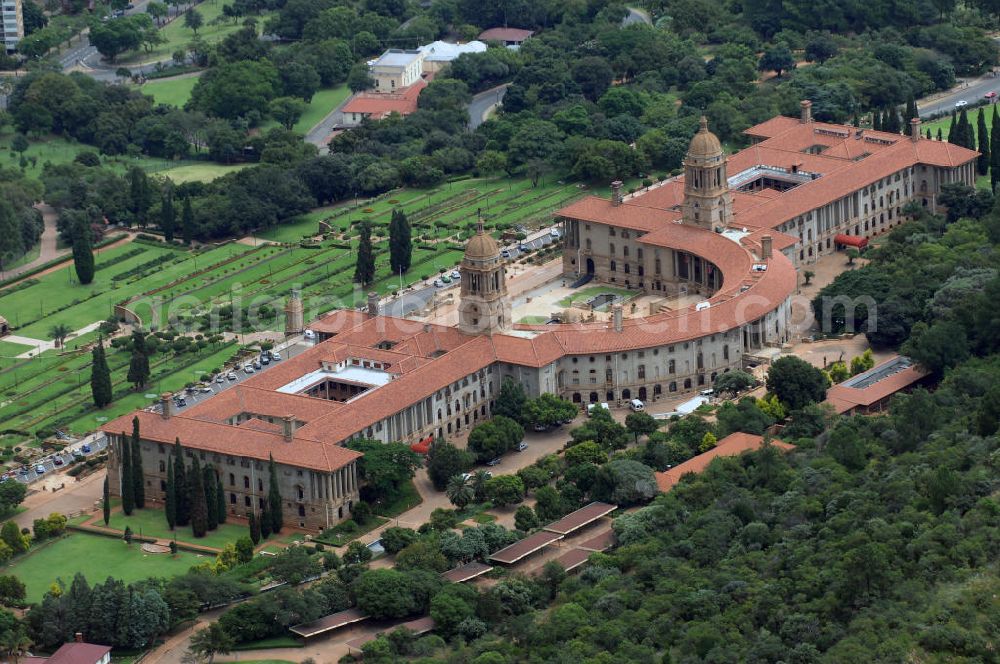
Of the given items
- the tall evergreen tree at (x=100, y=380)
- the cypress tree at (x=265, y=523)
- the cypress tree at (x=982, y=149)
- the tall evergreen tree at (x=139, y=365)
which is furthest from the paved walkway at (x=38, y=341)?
the cypress tree at (x=982, y=149)

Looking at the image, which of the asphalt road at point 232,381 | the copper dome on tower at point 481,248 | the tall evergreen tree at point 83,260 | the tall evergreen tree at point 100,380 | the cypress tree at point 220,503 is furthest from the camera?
the tall evergreen tree at point 83,260

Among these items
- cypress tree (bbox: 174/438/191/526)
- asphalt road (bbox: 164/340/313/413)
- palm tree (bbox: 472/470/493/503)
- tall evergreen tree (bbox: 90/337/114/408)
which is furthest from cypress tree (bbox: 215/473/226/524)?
tall evergreen tree (bbox: 90/337/114/408)

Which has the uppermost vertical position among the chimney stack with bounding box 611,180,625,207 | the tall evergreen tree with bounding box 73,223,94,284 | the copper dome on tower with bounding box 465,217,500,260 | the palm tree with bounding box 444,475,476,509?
the copper dome on tower with bounding box 465,217,500,260

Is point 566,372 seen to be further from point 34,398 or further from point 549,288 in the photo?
point 34,398

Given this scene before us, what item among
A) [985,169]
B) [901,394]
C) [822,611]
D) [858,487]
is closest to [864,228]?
[985,169]

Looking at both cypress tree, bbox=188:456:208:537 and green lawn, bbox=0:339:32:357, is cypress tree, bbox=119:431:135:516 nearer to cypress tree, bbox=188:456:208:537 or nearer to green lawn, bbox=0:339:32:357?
cypress tree, bbox=188:456:208:537

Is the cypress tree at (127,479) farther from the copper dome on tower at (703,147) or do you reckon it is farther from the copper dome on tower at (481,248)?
the copper dome on tower at (703,147)
